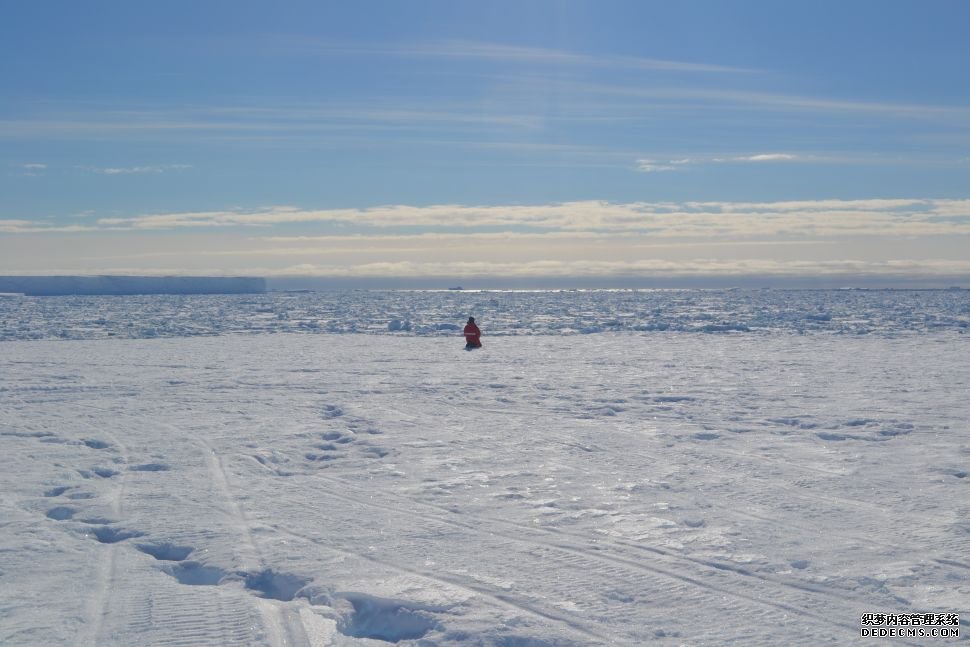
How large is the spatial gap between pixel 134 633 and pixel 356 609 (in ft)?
3.45

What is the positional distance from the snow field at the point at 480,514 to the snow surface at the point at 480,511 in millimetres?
23

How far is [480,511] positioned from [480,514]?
78 mm

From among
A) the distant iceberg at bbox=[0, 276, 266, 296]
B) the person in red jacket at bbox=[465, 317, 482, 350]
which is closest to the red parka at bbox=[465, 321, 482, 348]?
the person in red jacket at bbox=[465, 317, 482, 350]

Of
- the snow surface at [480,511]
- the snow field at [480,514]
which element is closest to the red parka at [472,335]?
the snow surface at [480,511]

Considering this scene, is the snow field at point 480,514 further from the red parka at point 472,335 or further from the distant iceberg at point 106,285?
the distant iceberg at point 106,285

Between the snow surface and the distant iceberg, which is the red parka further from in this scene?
the distant iceberg

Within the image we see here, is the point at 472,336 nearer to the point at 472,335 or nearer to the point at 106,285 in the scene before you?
the point at 472,335

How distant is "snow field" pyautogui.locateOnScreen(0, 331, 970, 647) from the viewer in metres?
4.18

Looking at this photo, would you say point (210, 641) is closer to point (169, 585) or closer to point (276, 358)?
point (169, 585)

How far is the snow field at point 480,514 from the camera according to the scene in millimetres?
4180

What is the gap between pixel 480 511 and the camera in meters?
5.93

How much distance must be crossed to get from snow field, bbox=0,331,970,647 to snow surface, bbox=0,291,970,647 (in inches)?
0.9

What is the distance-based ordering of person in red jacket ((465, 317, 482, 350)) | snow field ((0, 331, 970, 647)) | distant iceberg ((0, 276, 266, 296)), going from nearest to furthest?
snow field ((0, 331, 970, 647)) → person in red jacket ((465, 317, 482, 350)) → distant iceberg ((0, 276, 266, 296))

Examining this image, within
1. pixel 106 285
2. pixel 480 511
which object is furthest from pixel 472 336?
pixel 106 285
